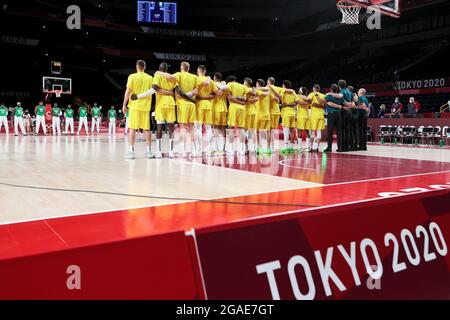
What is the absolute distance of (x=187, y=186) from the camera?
5.43 meters

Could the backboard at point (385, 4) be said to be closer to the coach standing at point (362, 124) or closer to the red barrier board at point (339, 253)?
the coach standing at point (362, 124)

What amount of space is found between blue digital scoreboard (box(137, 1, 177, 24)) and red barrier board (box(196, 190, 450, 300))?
3143 centimetres

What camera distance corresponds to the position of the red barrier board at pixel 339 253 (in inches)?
70.0

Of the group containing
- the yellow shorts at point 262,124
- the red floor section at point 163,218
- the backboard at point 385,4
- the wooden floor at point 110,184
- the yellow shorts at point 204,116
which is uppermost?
the backboard at point 385,4

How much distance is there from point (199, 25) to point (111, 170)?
30.8 m

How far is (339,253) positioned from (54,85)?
27726mm

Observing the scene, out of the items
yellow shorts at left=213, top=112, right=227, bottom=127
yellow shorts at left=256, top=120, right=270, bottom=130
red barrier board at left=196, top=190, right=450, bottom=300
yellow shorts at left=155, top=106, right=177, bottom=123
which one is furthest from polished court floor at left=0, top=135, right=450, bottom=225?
yellow shorts at left=256, top=120, right=270, bottom=130

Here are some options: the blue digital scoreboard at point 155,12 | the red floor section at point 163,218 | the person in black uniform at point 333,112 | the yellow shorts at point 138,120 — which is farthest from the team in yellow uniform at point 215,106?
the blue digital scoreboard at point 155,12

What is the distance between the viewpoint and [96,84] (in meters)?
34.5

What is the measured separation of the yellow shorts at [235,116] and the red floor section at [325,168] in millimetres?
975

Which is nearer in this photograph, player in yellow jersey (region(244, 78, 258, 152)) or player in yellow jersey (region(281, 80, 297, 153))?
player in yellow jersey (region(244, 78, 258, 152))

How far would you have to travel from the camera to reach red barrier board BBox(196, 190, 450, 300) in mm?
1778

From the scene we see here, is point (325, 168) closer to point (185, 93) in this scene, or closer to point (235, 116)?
point (235, 116)

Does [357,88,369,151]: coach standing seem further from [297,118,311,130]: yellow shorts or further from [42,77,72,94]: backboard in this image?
[42,77,72,94]: backboard
